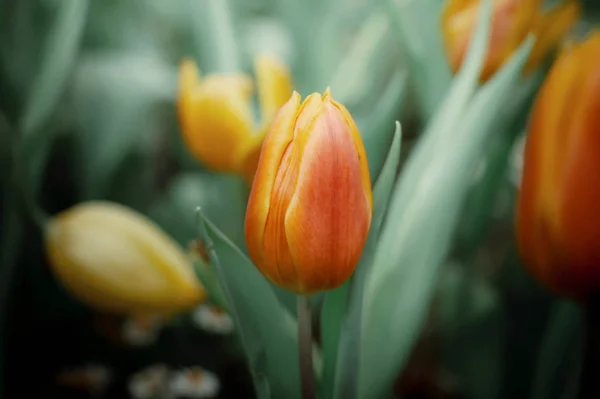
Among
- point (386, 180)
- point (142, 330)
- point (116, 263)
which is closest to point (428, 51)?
point (386, 180)

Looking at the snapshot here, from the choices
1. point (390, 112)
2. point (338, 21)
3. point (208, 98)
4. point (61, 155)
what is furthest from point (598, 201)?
point (61, 155)

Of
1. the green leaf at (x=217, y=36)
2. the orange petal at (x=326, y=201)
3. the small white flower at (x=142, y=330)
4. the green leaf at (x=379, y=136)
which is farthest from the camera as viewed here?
the small white flower at (x=142, y=330)

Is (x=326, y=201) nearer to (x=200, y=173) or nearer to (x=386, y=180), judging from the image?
(x=386, y=180)

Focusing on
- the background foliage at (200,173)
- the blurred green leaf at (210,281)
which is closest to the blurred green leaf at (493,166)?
the background foliage at (200,173)

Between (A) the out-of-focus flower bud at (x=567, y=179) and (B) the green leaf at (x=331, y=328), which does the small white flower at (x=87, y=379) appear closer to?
(B) the green leaf at (x=331, y=328)

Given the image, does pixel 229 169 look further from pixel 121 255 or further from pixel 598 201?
pixel 598 201

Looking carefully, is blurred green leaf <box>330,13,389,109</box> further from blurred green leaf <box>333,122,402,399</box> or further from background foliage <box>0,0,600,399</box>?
blurred green leaf <box>333,122,402,399</box>
